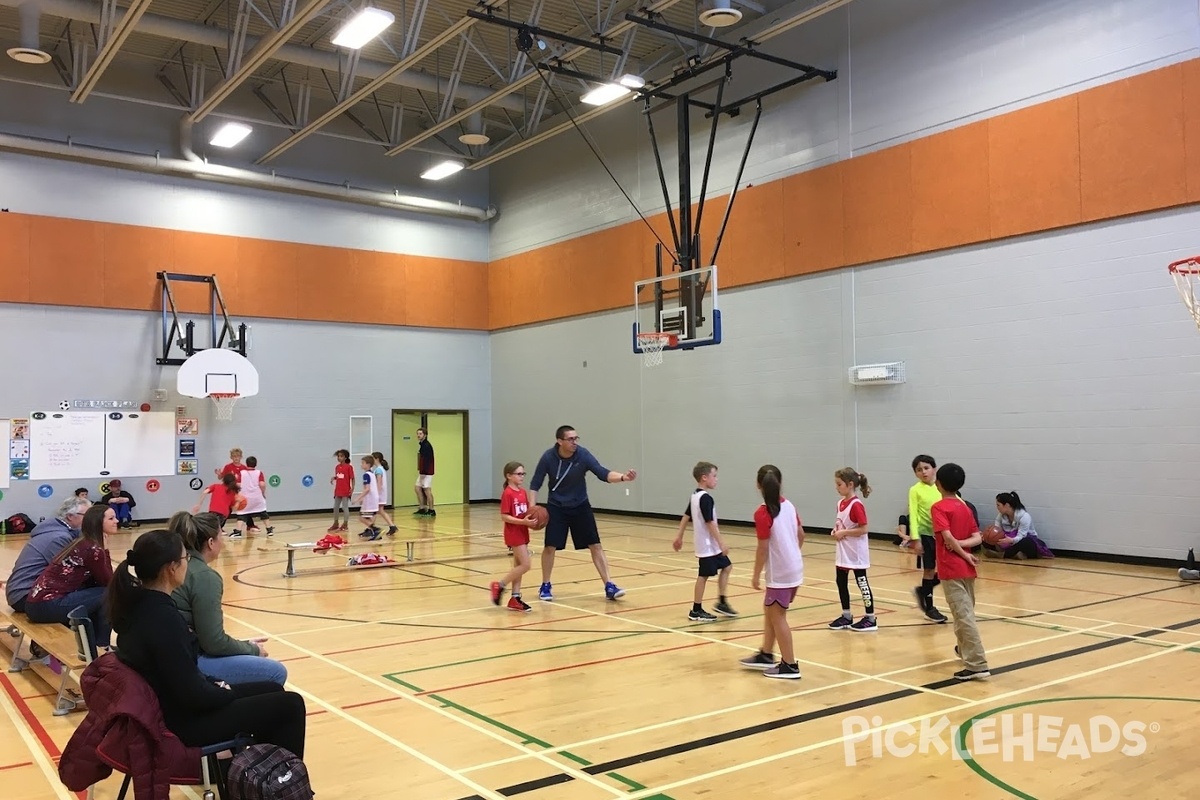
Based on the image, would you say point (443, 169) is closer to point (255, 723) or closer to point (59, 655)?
point (59, 655)

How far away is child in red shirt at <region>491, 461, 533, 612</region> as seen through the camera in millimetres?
9031

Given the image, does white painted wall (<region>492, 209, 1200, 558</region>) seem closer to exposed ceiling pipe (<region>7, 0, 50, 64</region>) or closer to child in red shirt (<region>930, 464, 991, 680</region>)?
→ child in red shirt (<region>930, 464, 991, 680</region>)

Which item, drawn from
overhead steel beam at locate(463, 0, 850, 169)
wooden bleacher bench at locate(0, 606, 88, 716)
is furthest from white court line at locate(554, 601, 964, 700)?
overhead steel beam at locate(463, 0, 850, 169)

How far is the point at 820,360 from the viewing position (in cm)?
1590

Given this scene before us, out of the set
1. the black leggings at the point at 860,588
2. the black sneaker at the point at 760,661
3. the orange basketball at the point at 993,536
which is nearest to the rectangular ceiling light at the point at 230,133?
the black leggings at the point at 860,588

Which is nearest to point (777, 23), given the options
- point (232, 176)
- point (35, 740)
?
point (232, 176)

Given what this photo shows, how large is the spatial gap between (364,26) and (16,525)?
11.8 m

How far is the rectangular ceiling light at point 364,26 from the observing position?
12.9 m

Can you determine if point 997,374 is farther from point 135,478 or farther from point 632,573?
point 135,478

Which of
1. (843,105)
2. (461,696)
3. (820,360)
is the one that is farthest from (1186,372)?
(461,696)

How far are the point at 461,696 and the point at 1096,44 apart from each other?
12.0m

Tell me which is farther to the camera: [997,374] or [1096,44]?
[997,374]

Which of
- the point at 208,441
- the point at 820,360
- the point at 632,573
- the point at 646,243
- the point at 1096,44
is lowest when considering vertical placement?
the point at 632,573

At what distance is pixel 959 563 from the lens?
6.31 meters
